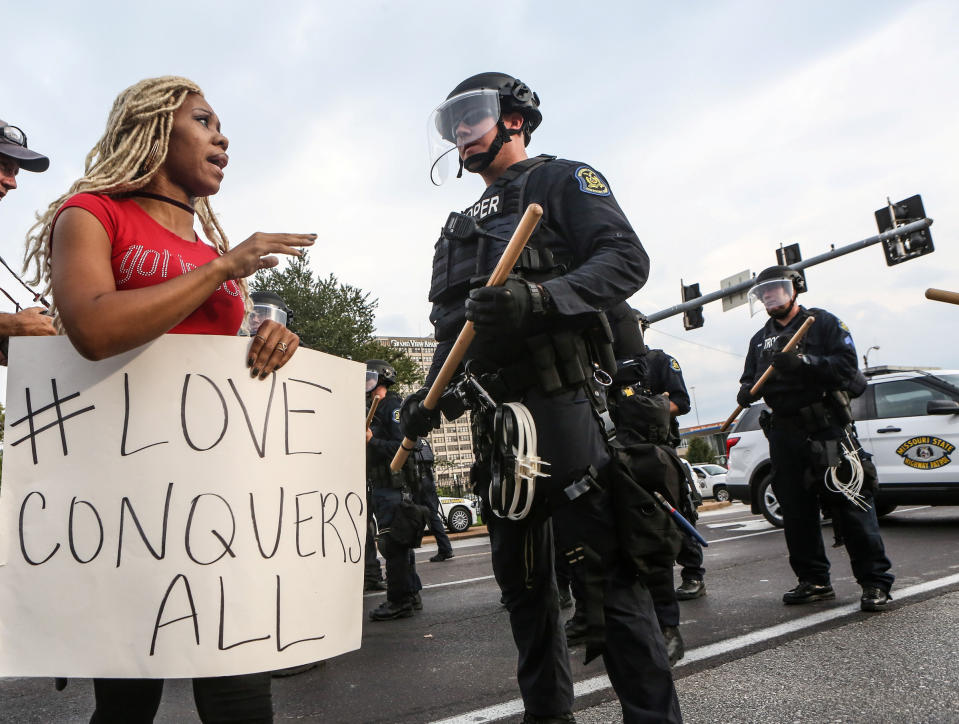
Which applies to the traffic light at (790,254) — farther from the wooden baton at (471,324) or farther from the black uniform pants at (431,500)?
the wooden baton at (471,324)

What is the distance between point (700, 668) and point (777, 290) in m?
2.76

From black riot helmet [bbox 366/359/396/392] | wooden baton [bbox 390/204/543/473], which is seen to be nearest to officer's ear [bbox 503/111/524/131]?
wooden baton [bbox 390/204/543/473]

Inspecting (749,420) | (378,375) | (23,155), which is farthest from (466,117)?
(749,420)

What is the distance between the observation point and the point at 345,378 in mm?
1812

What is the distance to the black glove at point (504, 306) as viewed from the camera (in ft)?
6.70

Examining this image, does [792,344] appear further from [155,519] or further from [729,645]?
[155,519]

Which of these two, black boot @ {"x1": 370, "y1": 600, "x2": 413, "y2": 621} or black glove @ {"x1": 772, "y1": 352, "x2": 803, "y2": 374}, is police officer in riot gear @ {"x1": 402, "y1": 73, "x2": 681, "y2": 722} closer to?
black glove @ {"x1": 772, "y1": 352, "x2": 803, "y2": 374}

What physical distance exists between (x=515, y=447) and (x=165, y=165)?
3.78 feet

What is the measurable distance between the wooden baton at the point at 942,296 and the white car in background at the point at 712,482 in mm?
27307

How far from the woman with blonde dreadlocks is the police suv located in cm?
790

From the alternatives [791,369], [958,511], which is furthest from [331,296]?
[791,369]

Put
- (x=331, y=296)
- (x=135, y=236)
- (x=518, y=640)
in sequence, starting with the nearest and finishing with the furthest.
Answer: (x=135, y=236)
(x=518, y=640)
(x=331, y=296)

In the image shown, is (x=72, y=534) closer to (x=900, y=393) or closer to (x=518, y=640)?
(x=518, y=640)

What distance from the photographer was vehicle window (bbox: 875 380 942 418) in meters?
8.48
